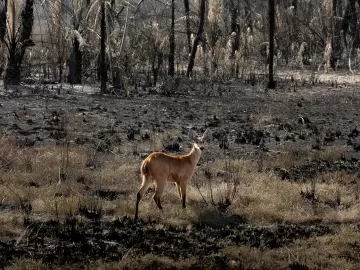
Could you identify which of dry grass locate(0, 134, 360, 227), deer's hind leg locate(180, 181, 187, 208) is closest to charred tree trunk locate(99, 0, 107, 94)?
dry grass locate(0, 134, 360, 227)

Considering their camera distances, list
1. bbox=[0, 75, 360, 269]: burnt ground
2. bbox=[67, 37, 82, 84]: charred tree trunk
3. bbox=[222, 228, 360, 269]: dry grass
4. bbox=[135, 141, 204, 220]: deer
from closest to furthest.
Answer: bbox=[222, 228, 360, 269]: dry grass < bbox=[0, 75, 360, 269]: burnt ground < bbox=[135, 141, 204, 220]: deer < bbox=[67, 37, 82, 84]: charred tree trunk

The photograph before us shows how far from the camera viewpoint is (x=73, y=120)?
13.3 meters

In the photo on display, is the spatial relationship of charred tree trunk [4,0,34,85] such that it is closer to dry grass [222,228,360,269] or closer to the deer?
the deer

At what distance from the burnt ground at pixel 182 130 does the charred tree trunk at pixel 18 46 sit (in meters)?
0.89

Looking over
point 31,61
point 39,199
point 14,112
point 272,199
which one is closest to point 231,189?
point 272,199

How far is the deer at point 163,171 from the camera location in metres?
7.32

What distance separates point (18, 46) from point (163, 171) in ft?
36.4

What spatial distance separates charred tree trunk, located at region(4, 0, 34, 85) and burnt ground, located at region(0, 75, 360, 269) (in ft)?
2.93

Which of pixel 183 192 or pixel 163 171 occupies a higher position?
pixel 163 171

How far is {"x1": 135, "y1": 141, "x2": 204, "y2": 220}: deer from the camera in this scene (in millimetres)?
7324

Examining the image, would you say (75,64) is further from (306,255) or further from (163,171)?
(306,255)

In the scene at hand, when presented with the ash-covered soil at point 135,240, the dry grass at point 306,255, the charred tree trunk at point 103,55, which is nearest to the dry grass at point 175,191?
the ash-covered soil at point 135,240

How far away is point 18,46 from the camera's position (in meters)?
17.3

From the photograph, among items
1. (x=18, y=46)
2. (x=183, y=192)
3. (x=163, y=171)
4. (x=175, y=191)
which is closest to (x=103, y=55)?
(x=18, y=46)
